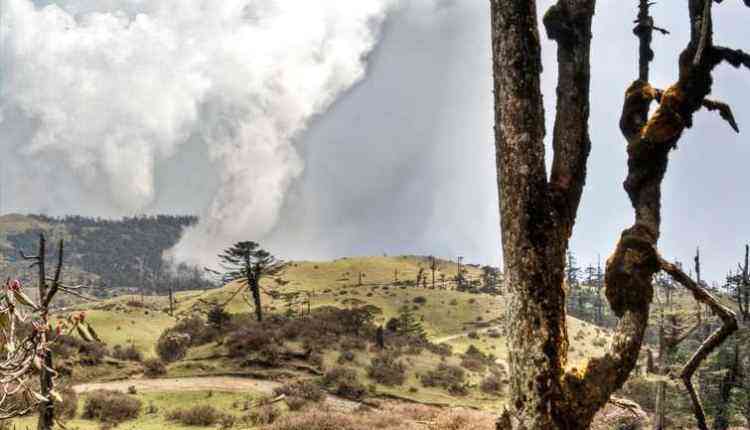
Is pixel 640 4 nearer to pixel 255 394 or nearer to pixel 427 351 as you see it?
pixel 255 394

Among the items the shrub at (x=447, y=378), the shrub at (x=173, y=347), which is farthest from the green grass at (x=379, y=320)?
the shrub at (x=173, y=347)

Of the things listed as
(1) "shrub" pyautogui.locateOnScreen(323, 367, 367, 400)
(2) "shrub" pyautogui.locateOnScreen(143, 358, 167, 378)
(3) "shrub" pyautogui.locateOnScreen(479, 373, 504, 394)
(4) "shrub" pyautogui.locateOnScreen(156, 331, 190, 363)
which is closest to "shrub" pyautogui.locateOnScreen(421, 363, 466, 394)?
(3) "shrub" pyautogui.locateOnScreen(479, 373, 504, 394)

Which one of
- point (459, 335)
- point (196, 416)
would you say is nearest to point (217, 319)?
point (196, 416)

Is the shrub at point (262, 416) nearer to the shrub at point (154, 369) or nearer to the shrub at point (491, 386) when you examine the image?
the shrub at point (154, 369)

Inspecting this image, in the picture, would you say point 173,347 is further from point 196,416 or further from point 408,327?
point 408,327

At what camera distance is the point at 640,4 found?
624 cm

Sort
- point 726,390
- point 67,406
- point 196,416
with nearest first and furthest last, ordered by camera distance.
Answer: point 67,406
point 196,416
point 726,390

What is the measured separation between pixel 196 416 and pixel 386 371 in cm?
1269

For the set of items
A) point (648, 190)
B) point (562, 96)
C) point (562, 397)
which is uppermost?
point (562, 96)

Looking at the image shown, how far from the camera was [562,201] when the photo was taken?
177 inches

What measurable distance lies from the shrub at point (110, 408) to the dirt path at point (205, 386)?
324 cm

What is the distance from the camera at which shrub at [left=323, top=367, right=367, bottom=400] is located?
1053 inches

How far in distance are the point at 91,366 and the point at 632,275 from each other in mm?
34708

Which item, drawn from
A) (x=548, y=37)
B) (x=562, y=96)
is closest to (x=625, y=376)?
(x=562, y=96)
